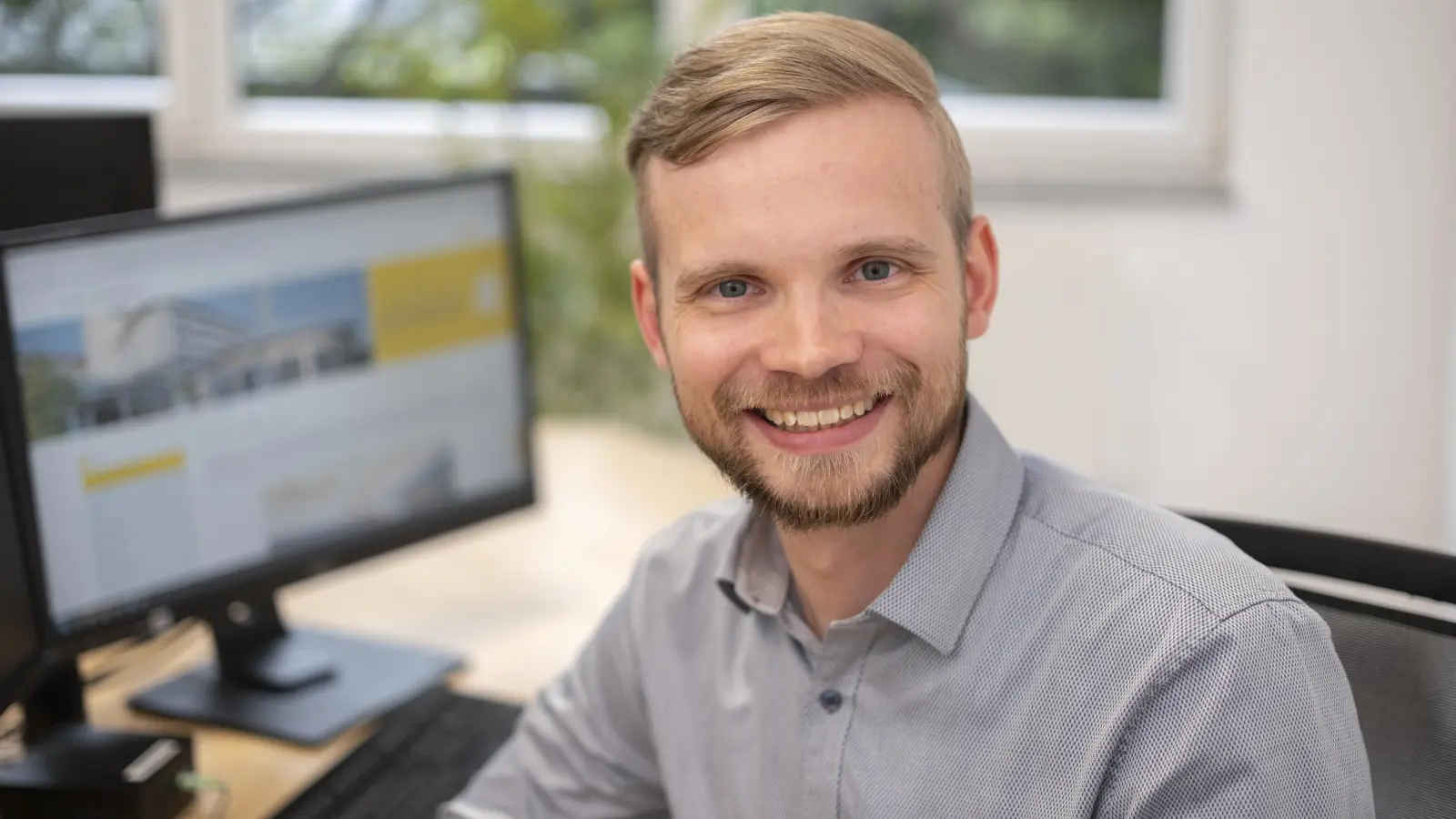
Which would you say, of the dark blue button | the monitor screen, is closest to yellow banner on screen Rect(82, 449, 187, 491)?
the monitor screen

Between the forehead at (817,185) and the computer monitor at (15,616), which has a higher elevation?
the forehead at (817,185)

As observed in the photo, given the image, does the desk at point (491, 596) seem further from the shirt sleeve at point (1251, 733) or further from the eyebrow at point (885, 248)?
the shirt sleeve at point (1251, 733)

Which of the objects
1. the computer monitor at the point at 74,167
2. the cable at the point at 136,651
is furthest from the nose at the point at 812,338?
the computer monitor at the point at 74,167

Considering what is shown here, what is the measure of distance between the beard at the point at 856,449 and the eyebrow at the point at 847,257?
2.9 inches

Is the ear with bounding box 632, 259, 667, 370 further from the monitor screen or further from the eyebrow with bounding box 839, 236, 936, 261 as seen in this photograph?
the monitor screen

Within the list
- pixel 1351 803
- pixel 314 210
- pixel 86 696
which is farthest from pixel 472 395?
pixel 1351 803

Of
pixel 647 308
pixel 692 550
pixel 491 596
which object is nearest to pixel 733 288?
pixel 647 308

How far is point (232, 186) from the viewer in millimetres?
3633

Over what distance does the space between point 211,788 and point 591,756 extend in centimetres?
40

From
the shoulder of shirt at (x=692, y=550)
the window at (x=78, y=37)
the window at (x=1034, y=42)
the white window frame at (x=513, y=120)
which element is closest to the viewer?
the shoulder of shirt at (x=692, y=550)

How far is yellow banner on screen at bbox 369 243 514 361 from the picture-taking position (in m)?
1.67

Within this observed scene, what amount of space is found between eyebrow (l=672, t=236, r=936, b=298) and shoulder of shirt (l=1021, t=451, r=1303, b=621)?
19 centimetres

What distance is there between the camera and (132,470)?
1.45 m

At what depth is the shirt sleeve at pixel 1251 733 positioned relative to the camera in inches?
34.4
